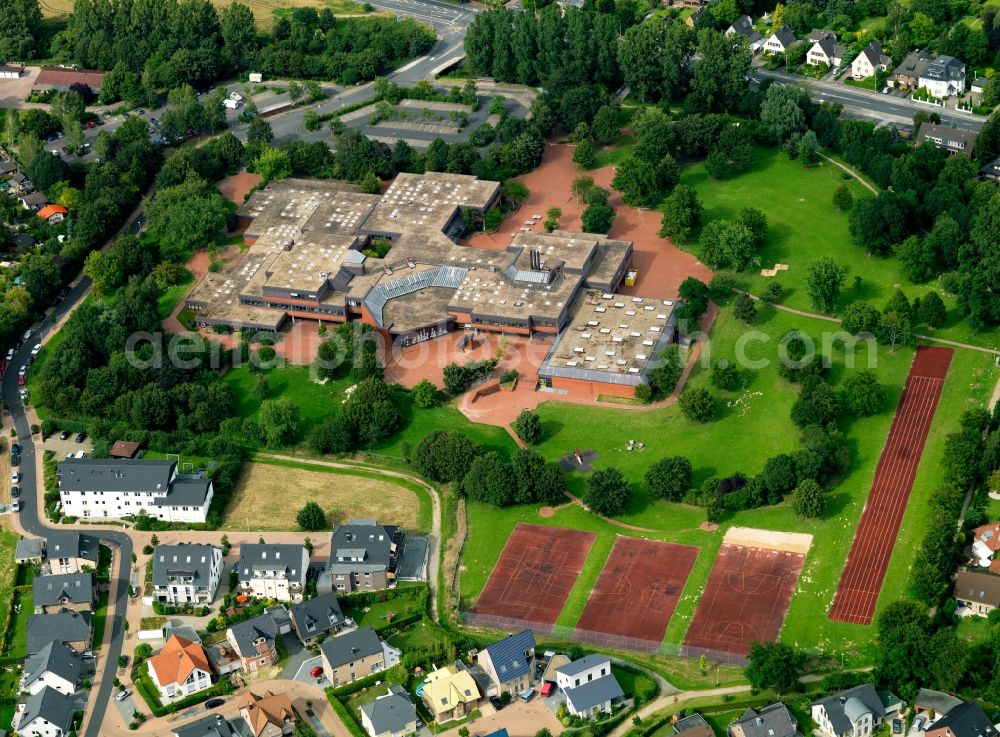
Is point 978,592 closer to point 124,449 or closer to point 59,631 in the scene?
point 59,631

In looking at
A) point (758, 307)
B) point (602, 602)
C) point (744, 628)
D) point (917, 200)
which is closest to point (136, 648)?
point (602, 602)

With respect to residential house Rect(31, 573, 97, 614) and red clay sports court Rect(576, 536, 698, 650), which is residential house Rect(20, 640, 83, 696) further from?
red clay sports court Rect(576, 536, 698, 650)

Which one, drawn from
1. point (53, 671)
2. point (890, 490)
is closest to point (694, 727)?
point (890, 490)

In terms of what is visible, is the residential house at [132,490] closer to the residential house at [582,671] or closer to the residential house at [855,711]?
the residential house at [582,671]

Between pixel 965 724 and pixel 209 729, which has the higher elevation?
pixel 965 724

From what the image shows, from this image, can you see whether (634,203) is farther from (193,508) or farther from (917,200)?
(193,508)

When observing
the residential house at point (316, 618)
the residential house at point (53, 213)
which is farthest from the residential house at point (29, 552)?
the residential house at point (53, 213)

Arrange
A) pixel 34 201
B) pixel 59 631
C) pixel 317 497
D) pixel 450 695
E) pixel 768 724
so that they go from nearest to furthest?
pixel 768 724
pixel 450 695
pixel 59 631
pixel 317 497
pixel 34 201
